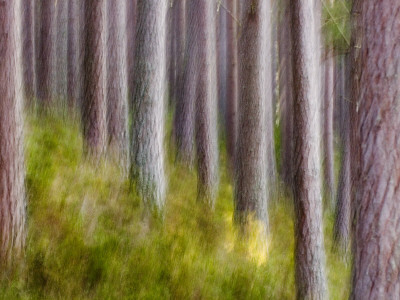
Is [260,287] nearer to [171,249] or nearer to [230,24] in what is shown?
[171,249]

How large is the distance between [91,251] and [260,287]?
234 cm

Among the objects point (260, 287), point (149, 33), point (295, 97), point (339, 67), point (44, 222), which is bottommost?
point (260, 287)

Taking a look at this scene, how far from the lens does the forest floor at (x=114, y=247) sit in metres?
5.28

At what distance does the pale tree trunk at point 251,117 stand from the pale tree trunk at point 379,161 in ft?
15.8

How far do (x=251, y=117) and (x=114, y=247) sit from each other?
140 inches

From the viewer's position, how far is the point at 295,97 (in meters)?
7.17

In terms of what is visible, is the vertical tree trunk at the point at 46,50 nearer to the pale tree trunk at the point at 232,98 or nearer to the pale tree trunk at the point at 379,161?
the pale tree trunk at the point at 232,98

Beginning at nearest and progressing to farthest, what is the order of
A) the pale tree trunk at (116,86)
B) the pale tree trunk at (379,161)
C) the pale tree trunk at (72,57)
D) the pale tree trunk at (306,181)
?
the pale tree trunk at (379,161) → the pale tree trunk at (306,181) → the pale tree trunk at (116,86) → the pale tree trunk at (72,57)

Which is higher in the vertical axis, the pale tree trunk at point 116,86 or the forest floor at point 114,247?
the pale tree trunk at point 116,86

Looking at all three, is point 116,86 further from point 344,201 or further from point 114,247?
point 344,201

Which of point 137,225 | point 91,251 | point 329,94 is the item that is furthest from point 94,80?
point 329,94

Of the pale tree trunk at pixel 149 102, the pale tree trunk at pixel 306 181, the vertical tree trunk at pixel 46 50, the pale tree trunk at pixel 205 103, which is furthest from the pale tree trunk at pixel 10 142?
the vertical tree trunk at pixel 46 50

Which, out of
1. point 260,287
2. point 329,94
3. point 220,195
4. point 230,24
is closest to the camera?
point 260,287

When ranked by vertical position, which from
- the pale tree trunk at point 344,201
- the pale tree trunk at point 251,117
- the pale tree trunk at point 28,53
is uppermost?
the pale tree trunk at point 28,53
